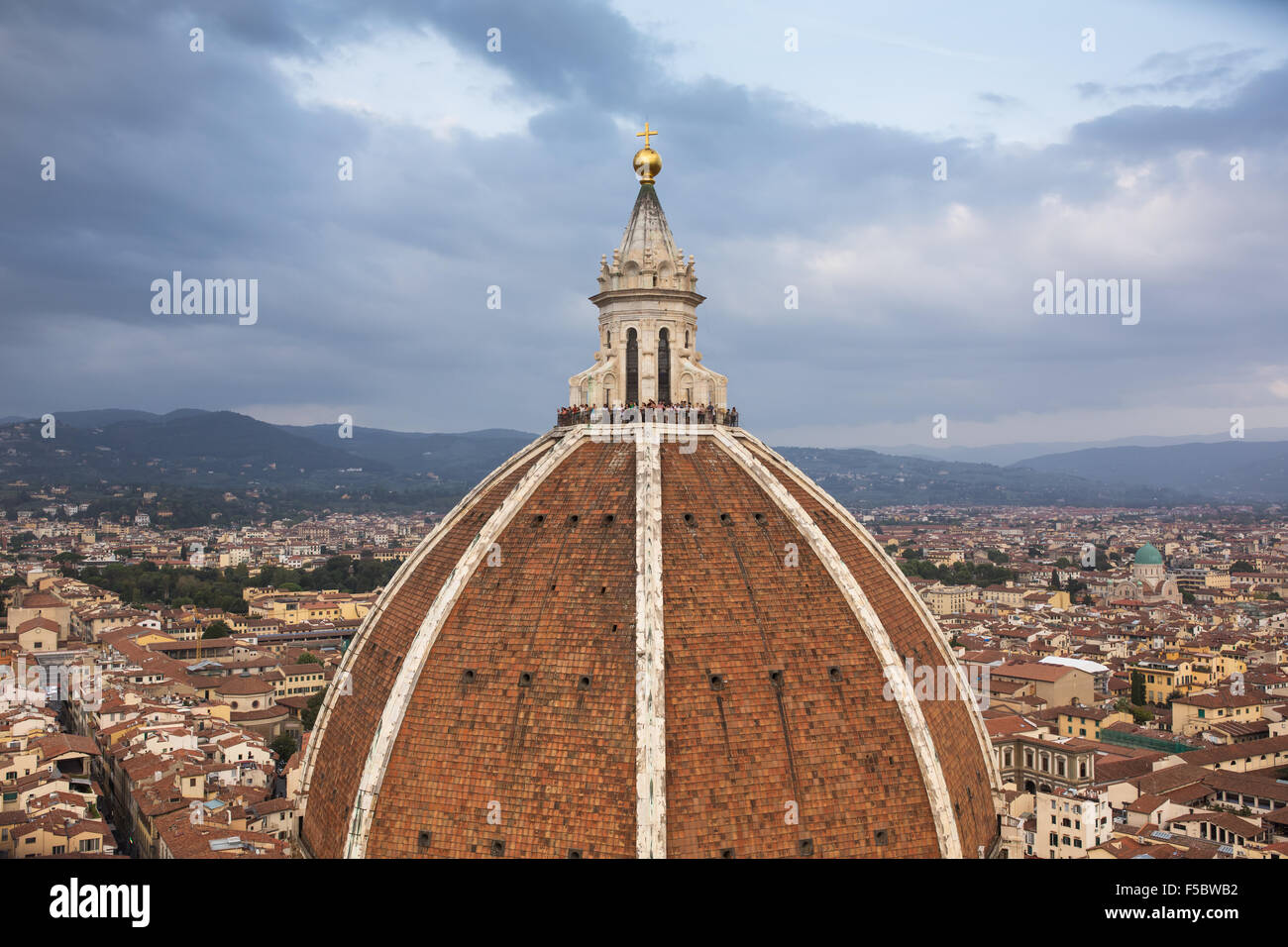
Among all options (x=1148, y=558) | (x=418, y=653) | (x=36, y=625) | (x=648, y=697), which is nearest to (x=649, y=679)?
(x=648, y=697)

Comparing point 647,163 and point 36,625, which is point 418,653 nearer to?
point 647,163

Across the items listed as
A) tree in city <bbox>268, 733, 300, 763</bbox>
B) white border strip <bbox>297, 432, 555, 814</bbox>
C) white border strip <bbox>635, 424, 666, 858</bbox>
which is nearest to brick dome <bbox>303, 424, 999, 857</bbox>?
white border strip <bbox>635, 424, 666, 858</bbox>

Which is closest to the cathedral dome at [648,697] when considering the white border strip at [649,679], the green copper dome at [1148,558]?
the white border strip at [649,679]

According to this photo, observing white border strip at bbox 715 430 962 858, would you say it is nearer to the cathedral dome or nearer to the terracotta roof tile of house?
the cathedral dome

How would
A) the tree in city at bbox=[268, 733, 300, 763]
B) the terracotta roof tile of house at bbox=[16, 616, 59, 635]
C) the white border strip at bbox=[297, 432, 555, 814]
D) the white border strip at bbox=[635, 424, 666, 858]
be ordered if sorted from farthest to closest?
1. the terracotta roof tile of house at bbox=[16, 616, 59, 635]
2. the tree in city at bbox=[268, 733, 300, 763]
3. the white border strip at bbox=[297, 432, 555, 814]
4. the white border strip at bbox=[635, 424, 666, 858]

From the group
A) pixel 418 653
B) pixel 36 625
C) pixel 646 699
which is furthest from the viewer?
pixel 36 625

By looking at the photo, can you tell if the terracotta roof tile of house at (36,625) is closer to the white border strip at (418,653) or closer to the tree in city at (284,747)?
the tree in city at (284,747)
